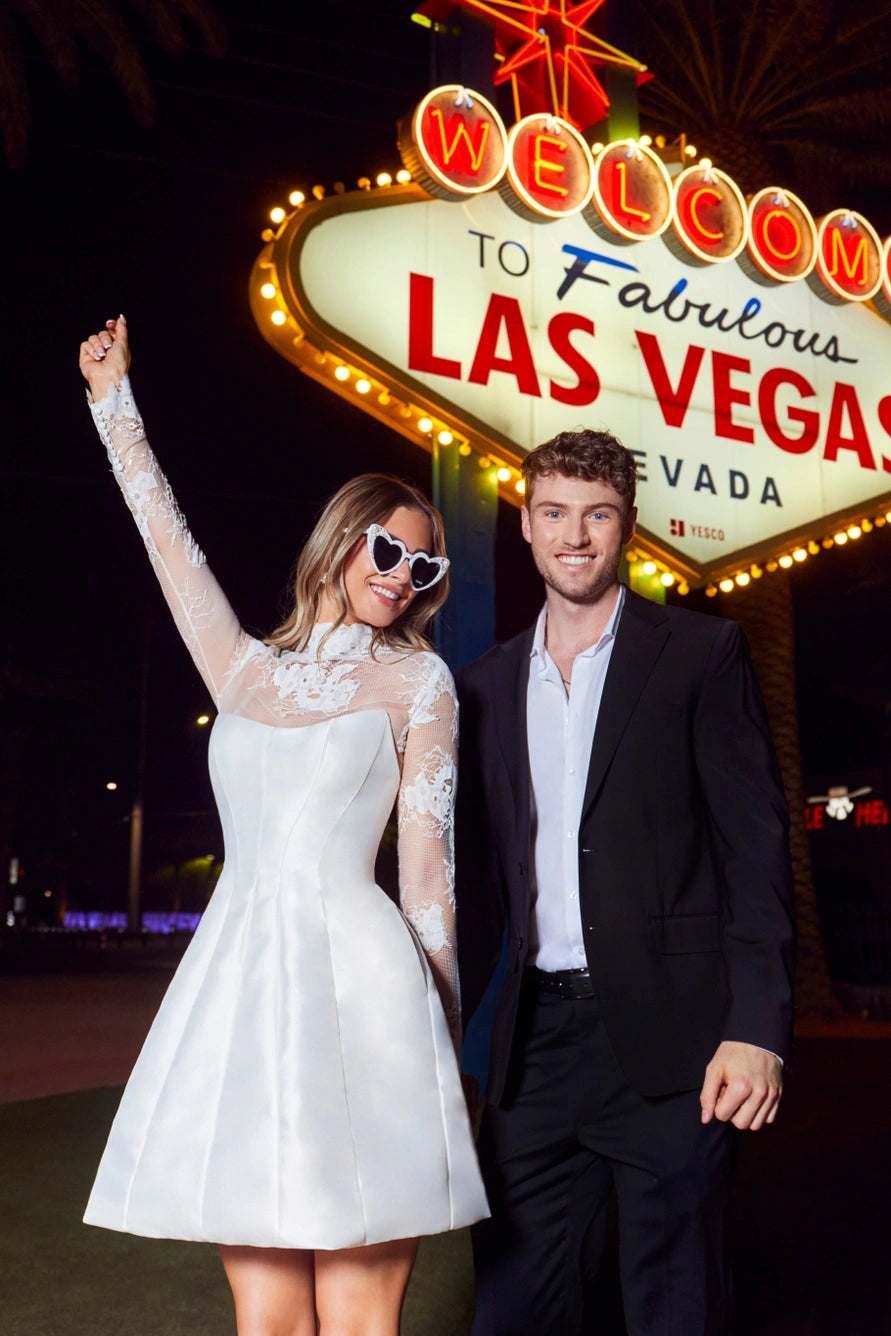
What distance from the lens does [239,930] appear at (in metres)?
2.37

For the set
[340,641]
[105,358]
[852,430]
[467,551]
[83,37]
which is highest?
[83,37]

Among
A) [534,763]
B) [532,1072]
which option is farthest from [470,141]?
[532,1072]

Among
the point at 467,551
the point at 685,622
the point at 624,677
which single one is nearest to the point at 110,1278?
the point at 624,677

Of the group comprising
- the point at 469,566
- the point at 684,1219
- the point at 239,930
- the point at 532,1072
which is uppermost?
the point at 469,566

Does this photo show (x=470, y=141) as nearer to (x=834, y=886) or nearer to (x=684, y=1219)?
(x=684, y=1219)

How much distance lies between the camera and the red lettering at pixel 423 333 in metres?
7.49

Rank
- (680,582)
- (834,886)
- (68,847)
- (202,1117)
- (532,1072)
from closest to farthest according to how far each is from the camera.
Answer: (202,1117)
(532,1072)
(680,582)
(834,886)
(68,847)

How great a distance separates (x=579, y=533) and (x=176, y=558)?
933mm

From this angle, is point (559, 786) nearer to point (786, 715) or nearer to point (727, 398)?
point (727, 398)

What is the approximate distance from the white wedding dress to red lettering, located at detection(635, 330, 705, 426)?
637cm

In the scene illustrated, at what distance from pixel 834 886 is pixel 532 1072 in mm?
23206

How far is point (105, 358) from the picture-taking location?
2838 mm

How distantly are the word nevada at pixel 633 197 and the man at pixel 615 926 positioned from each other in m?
5.47

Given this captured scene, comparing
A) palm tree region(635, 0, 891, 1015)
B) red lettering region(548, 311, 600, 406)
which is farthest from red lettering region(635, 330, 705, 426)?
palm tree region(635, 0, 891, 1015)
